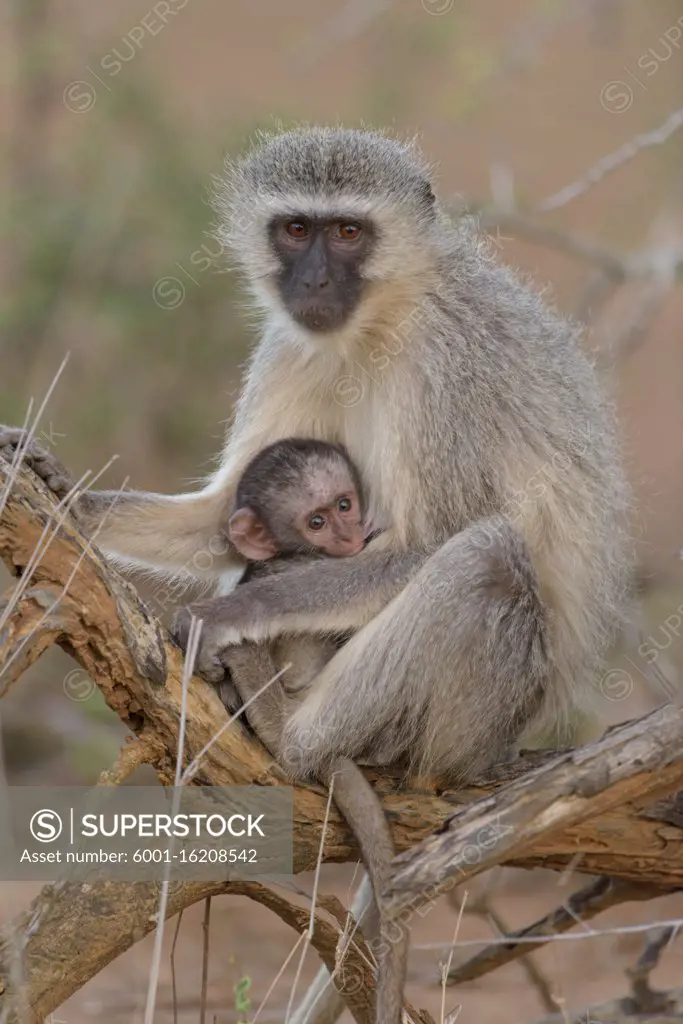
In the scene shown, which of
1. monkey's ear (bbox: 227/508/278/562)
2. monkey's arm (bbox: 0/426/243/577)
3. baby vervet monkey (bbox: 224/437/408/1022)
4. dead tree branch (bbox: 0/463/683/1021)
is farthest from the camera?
monkey's arm (bbox: 0/426/243/577)

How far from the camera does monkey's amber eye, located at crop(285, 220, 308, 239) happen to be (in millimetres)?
4504

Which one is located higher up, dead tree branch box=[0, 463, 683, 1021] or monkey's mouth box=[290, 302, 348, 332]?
monkey's mouth box=[290, 302, 348, 332]

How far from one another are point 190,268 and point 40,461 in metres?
4.78

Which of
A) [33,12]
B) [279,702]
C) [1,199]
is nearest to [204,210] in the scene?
[1,199]

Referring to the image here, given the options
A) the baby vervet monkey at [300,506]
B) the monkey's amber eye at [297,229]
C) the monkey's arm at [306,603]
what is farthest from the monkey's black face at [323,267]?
the monkey's arm at [306,603]

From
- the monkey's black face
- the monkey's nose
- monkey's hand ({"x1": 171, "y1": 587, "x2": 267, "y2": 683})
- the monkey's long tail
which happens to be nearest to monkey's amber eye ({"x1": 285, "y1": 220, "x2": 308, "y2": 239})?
the monkey's black face

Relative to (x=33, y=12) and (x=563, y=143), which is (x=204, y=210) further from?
(x=563, y=143)

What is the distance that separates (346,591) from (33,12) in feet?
22.5

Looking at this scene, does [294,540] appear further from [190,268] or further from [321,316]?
[190,268]

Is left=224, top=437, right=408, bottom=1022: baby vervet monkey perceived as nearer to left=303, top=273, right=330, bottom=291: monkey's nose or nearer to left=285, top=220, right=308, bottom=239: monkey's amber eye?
left=303, top=273, right=330, bottom=291: monkey's nose

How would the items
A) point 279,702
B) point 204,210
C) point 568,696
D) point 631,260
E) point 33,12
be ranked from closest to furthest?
point 279,702 → point 568,696 → point 631,260 → point 204,210 → point 33,12

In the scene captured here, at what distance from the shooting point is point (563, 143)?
44.0ft

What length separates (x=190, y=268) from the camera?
848 centimetres

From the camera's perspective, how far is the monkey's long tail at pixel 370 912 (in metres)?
3.42
